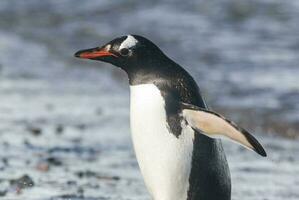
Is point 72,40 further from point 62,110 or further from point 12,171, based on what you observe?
point 12,171

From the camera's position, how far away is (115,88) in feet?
41.4

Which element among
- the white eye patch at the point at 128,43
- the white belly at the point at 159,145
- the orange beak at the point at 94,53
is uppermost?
the white eye patch at the point at 128,43

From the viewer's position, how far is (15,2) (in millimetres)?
21828

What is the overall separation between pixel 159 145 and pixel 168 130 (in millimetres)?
91

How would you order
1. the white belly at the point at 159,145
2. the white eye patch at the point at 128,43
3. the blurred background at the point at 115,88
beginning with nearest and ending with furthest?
1. the white belly at the point at 159,145
2. the white eye patch at the point at 128,43
3. the blurred background at the point at 115,88

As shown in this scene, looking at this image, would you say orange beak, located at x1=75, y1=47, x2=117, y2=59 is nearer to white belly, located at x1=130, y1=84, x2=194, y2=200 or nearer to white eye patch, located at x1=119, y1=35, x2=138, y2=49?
white eye patch, located at x1=119, y1=35, x2=138, y2=49

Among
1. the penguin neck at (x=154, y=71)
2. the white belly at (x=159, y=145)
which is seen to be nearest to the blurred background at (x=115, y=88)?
the white belly at (x=159, y=145)

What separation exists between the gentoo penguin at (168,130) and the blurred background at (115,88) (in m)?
1.22

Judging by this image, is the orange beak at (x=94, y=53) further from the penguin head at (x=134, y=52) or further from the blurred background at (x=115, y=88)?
the blurred background at (x=115, y=88)

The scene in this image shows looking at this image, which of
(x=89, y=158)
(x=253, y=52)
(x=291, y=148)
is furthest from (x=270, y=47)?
(x=89, y=158)

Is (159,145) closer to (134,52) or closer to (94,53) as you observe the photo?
(134,52)

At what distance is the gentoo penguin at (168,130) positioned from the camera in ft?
19.7

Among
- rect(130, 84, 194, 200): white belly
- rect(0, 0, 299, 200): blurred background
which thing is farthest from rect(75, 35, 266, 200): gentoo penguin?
rect(0, 0, 299, 200): blurred background

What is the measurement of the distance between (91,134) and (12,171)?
180 centimetres
